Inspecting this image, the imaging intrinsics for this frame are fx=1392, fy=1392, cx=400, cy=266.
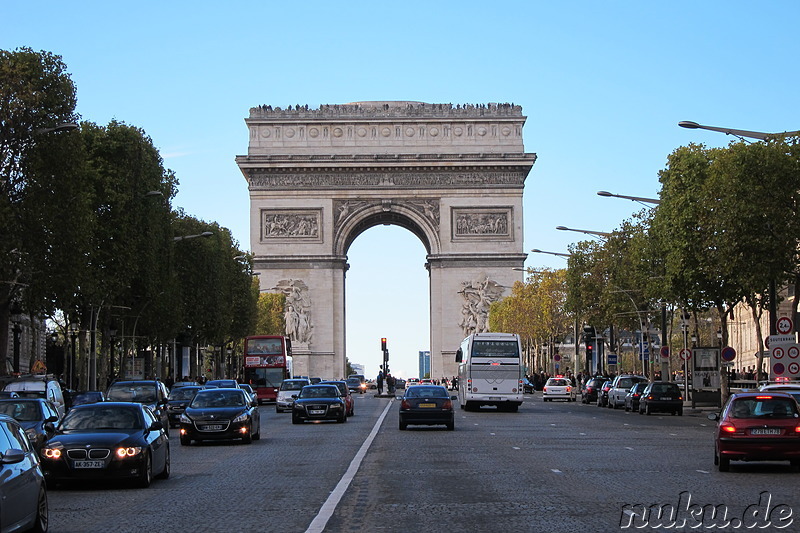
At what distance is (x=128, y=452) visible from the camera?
2116cm

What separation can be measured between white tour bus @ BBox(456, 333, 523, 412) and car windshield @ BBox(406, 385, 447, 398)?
1749cm

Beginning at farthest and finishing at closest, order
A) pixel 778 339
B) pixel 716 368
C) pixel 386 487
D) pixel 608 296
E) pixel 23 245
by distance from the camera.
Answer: pixel 608 296, pixel 716 368, pixel 23 245, pixel 778 339, pixel 386 487

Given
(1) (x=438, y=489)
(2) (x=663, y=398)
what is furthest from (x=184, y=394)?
(1) (x=438, y=489)

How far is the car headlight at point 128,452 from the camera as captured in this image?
69.1 ft

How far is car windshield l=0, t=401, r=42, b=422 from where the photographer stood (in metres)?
26.1

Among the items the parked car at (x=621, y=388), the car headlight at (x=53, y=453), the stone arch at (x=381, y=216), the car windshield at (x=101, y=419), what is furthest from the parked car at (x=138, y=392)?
the stone arch at (x=381, y=216)

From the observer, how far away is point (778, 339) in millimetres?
38812

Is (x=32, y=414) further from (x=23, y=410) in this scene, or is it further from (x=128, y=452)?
(x=128, y=452)

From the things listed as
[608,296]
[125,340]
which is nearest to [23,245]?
[125,340]

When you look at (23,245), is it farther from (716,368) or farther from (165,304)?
(716,368)

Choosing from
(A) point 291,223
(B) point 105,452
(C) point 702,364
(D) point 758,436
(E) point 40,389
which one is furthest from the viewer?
(A) point 291,223

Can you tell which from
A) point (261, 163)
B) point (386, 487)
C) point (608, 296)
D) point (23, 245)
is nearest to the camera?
point (386, 487)

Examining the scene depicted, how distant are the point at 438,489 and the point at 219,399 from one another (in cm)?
1549

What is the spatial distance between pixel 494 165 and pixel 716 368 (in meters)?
47.6
